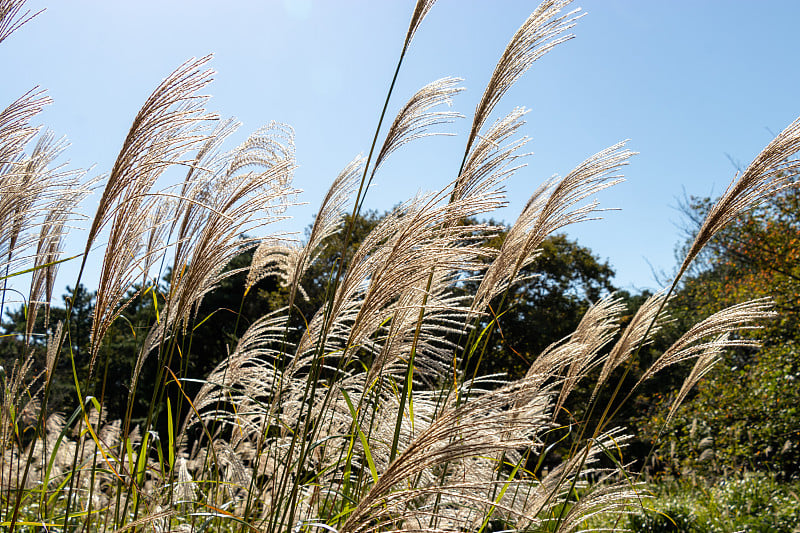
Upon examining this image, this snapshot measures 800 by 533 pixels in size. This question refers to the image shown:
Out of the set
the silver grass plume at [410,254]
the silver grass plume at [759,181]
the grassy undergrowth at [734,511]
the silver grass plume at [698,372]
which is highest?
the silver grass plume at [759,181]

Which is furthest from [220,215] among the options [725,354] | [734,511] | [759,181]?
[725,354]

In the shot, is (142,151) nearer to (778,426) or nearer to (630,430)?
(778,426)

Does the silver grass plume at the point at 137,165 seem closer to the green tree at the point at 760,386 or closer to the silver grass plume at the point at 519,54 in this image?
the silver grass plume at the point at 519,54

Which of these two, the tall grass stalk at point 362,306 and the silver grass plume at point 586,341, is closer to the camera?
the tall grass stalk at point 362,306

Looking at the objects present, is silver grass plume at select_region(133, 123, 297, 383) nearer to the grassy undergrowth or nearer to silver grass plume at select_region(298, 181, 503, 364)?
silver grass plume at select_region(298, 181, 503, 364)

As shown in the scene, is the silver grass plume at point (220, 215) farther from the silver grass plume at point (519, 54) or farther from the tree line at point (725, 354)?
the tree line at point (725, 354)

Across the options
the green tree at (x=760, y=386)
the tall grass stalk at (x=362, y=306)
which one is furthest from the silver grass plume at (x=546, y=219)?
the green tree at (x=760, y=386)

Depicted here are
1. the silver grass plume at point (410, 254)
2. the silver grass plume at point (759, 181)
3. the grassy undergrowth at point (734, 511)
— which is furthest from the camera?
the grassy undergrowth at point (734, 511)

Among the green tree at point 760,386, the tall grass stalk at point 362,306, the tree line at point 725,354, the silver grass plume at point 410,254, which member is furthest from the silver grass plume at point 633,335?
the green tree at point 760,386

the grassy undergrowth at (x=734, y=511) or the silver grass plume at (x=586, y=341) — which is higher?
the silver grass plume at (x=586, y=341)

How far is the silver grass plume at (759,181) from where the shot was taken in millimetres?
1660

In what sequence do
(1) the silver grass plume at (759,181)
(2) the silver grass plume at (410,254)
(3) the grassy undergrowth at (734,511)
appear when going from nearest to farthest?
(2) the silver grass plume at (410,254) → (1) the silver grass plume at (759,181) → (3) the grassy undergrowth at (734,511)

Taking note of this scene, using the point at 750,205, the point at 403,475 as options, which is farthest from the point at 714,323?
the point at 403,475

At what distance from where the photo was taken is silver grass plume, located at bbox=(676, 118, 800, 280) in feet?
5.45
